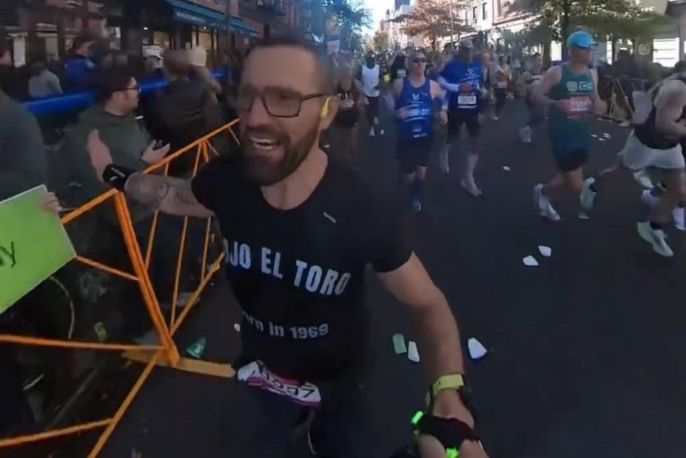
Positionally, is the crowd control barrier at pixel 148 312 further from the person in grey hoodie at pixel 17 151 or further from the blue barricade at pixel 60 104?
the blue barricade at pixel 60 104

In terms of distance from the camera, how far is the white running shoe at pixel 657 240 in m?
6.42

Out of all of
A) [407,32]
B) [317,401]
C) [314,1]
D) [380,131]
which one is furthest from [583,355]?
[407,32]

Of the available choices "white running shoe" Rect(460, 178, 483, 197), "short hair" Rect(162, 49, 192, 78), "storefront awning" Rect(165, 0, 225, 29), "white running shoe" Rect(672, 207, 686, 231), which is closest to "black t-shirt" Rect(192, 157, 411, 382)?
"short hair" Rect(162, 49, 192, 78)

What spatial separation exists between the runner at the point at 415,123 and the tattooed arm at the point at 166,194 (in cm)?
583

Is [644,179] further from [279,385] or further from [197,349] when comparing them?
[279,385]

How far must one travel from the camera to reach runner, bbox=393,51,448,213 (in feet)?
27.3

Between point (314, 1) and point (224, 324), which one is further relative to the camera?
point (314, 1)

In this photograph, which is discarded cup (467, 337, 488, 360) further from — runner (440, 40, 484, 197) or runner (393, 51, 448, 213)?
runner (440, 40, 484, 197)

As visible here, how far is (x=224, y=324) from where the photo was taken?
4.95 m

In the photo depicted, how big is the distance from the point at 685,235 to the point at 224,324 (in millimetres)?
4420

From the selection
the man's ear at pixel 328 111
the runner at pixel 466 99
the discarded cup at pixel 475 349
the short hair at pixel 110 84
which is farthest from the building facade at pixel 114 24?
the runner at pixel 466 99

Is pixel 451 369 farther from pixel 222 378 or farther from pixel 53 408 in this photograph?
pixel 222 378

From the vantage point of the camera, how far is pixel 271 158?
6.39 ft

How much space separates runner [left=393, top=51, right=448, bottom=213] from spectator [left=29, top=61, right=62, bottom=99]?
3.46 m
